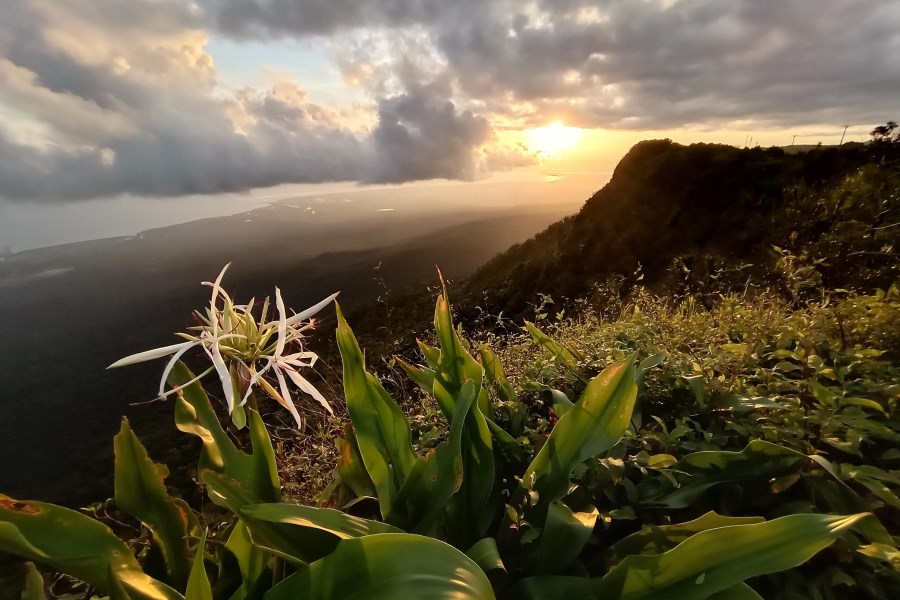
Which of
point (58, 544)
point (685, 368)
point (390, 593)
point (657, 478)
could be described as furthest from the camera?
point (685, 368)

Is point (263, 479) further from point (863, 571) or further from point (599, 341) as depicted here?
point (599, 341)

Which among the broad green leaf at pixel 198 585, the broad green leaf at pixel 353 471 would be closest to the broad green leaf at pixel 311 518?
the broad green leaf at pixel 198 585

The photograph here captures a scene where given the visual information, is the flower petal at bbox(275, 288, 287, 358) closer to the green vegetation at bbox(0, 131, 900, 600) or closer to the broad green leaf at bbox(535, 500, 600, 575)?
the green vegetation at bbox(0, 131, 900, 600)

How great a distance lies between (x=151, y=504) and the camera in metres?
1.35

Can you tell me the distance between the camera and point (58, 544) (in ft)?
3.44

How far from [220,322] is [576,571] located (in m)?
1.31

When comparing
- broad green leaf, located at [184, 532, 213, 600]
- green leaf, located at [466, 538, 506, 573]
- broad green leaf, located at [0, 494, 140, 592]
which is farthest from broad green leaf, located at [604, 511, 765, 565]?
broad green leaf, located at [0, 494, 140, 592]

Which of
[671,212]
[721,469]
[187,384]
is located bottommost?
[671,212]

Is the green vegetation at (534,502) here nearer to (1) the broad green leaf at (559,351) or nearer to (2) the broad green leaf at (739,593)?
(2) the broad green leaf at (739,593)

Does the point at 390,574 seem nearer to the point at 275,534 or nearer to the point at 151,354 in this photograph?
the point at 275,534

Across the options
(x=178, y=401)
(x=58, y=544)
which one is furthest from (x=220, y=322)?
(x=58, y=544)

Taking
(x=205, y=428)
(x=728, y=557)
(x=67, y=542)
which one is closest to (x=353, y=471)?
(x=205, y=428)

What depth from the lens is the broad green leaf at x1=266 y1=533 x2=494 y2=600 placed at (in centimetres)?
86

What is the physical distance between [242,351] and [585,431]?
111 cm
